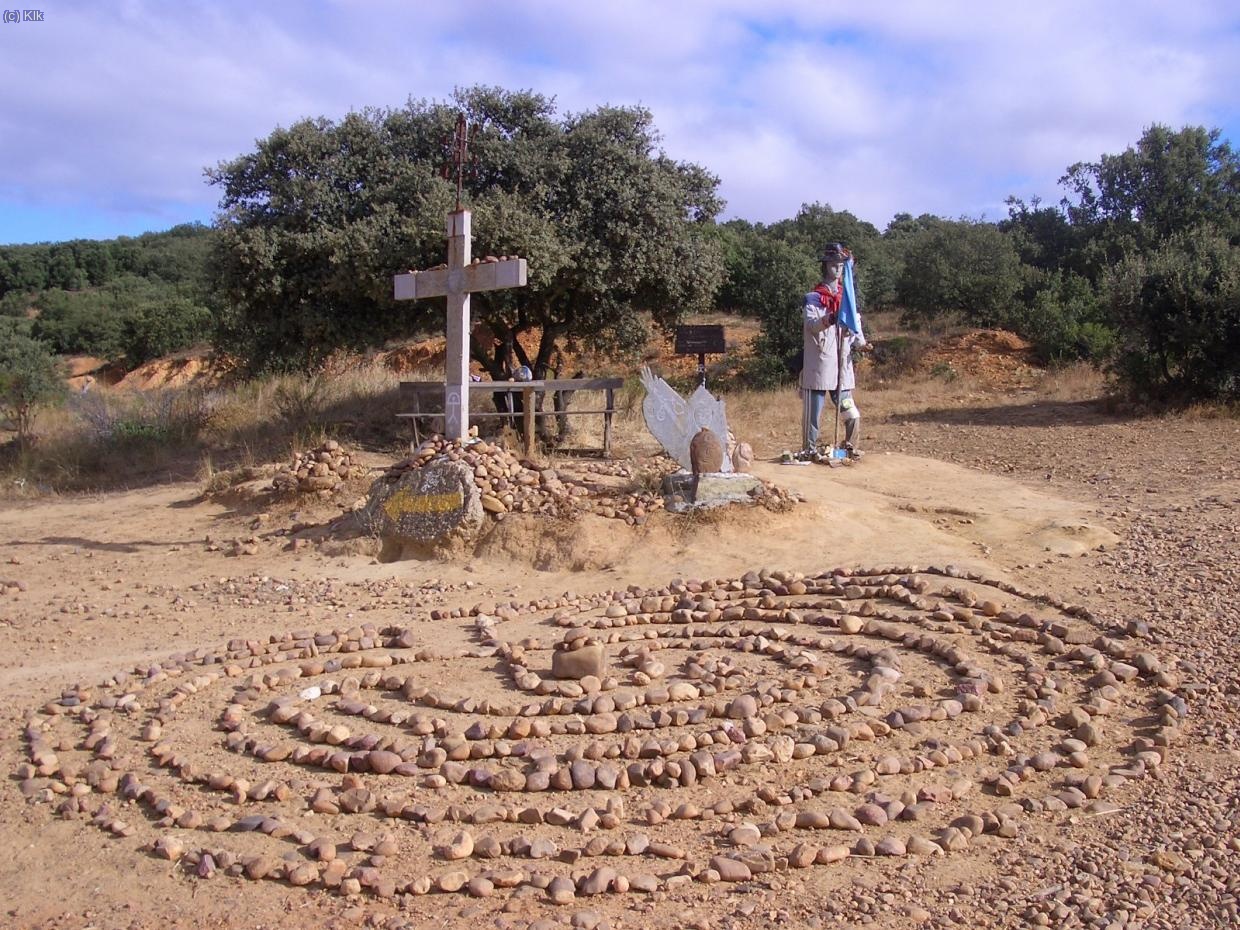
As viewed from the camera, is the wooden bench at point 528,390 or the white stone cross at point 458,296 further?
the wooden bench at point 528,390

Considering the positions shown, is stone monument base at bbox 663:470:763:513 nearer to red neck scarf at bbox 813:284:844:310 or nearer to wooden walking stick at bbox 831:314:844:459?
wooden walking stick at bbox 831:314:844:459

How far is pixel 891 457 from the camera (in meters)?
11.9

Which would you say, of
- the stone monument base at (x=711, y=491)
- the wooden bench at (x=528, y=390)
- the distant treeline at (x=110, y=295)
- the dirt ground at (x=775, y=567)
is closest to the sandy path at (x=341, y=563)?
the dirt ground at (x=775, y=567)

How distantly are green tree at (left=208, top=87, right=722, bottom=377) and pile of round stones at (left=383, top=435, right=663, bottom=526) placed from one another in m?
3.55

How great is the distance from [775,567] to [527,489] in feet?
7.45

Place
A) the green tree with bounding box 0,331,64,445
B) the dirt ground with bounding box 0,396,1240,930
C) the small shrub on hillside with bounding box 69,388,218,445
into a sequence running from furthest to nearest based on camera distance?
1. the green tree with bounding box 0,331,64,445
2. the small shrub on hillside with bounding box 69,388,218,445
3. the dirt ground with bounding box 0,396,1240,930

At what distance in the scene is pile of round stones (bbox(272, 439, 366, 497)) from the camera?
35.0 feet

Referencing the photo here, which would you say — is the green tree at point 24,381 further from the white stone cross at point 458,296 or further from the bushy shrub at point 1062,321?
the bushy shrub at point 1062,321

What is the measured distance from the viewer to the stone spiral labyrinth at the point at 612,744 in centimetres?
387

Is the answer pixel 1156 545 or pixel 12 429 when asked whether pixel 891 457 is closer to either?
pixel 1156 545

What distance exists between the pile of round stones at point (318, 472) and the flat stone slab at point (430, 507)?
181 cm

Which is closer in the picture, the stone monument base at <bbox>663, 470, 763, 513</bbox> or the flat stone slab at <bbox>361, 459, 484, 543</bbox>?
the flat stone slab at <bbox>361, 459, 484, 543</bbox>

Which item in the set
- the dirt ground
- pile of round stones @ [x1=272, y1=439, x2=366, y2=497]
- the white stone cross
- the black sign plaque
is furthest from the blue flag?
pile of round stones @ [x1=272, y1=439, x2=366, y2=497]

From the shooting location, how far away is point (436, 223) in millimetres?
12312
